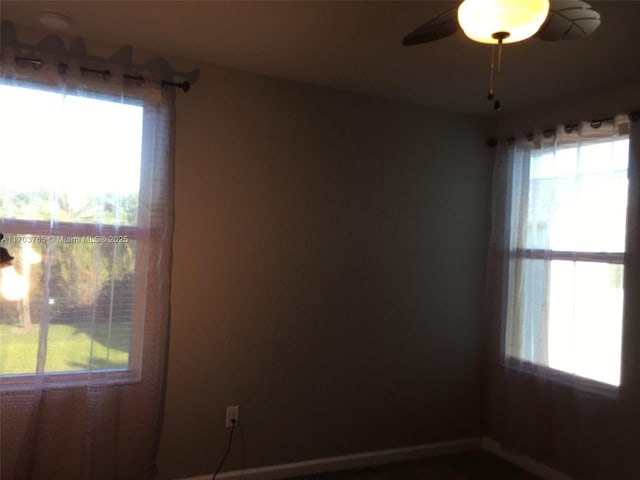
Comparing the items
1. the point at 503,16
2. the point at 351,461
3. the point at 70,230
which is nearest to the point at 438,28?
the point at 503,16

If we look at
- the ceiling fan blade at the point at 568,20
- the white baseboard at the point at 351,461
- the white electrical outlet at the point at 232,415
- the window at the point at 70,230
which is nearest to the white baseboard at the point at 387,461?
the white baseboard at the point at 351,461

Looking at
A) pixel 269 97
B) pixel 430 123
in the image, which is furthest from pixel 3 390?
pixel 430 123

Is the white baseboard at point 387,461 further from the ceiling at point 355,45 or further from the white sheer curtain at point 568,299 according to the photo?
the ceiling at point 355,45

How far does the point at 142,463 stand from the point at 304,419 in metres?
0.95

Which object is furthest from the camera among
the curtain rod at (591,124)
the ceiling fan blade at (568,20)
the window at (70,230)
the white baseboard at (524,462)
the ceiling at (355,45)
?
the white baseboard at (524,462)

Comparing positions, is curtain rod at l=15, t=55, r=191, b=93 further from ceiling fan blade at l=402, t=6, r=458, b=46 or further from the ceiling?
ceiling fan blade at l=402, t=6, r=458, b=46

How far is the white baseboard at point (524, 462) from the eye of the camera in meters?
3.13

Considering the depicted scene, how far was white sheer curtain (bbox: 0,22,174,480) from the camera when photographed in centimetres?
241

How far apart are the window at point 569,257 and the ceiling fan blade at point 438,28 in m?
1.71

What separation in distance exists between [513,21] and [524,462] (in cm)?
291

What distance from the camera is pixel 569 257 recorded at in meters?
3.07

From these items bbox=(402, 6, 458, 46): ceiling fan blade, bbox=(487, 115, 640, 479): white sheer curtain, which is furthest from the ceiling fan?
bbox=(487, 115, 640, 479): white sheer curtain

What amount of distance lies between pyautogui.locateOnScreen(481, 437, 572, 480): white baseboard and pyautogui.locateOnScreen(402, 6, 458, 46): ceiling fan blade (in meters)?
2.70

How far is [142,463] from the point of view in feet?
8.83
